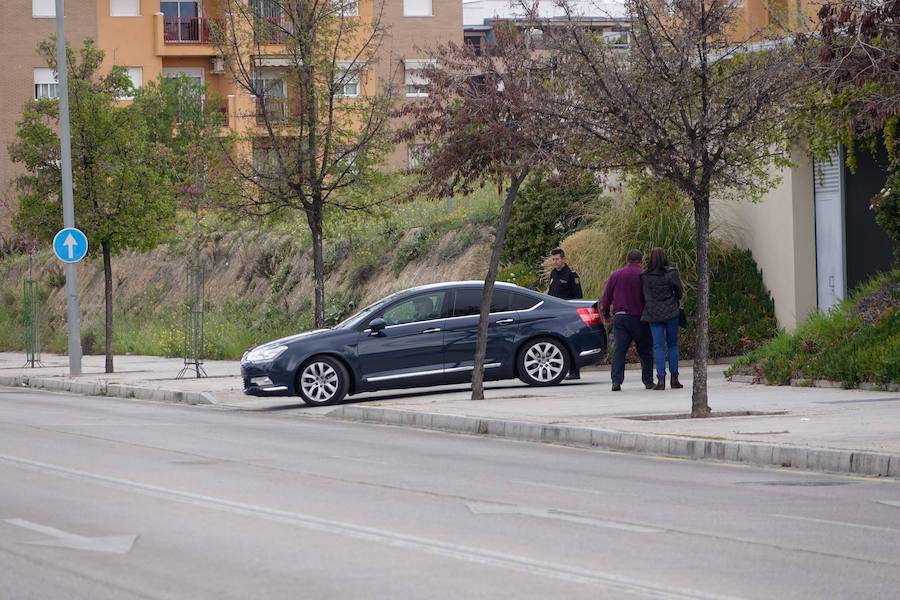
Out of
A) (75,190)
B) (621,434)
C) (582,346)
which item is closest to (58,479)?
(621,434)

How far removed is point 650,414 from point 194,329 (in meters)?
13.5

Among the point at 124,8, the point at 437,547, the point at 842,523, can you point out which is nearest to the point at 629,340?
the point at 842,523

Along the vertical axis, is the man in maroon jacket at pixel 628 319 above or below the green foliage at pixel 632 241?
below

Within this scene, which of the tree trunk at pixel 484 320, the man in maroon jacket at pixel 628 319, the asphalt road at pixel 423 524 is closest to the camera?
the asphalt road at pixel 423 524

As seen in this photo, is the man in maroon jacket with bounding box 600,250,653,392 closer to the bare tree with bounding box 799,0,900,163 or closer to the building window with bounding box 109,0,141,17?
the bare tree with bounding box 799,0,900,163

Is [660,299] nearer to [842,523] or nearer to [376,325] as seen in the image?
[376,325]

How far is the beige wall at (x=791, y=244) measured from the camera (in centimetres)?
2122

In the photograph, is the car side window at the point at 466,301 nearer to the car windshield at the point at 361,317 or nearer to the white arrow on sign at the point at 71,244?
the car windshield at the point at 361,317

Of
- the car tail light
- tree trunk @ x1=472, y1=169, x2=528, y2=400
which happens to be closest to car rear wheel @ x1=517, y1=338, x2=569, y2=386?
the car tail light

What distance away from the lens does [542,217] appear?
25.4m

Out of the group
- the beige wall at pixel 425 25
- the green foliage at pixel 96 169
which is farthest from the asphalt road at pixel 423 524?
the beige wall at pixel 425 25

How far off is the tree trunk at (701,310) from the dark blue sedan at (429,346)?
4657 millimetres

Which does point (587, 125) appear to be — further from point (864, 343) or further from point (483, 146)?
point (864, 343)

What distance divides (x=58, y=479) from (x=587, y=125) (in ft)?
22.0
